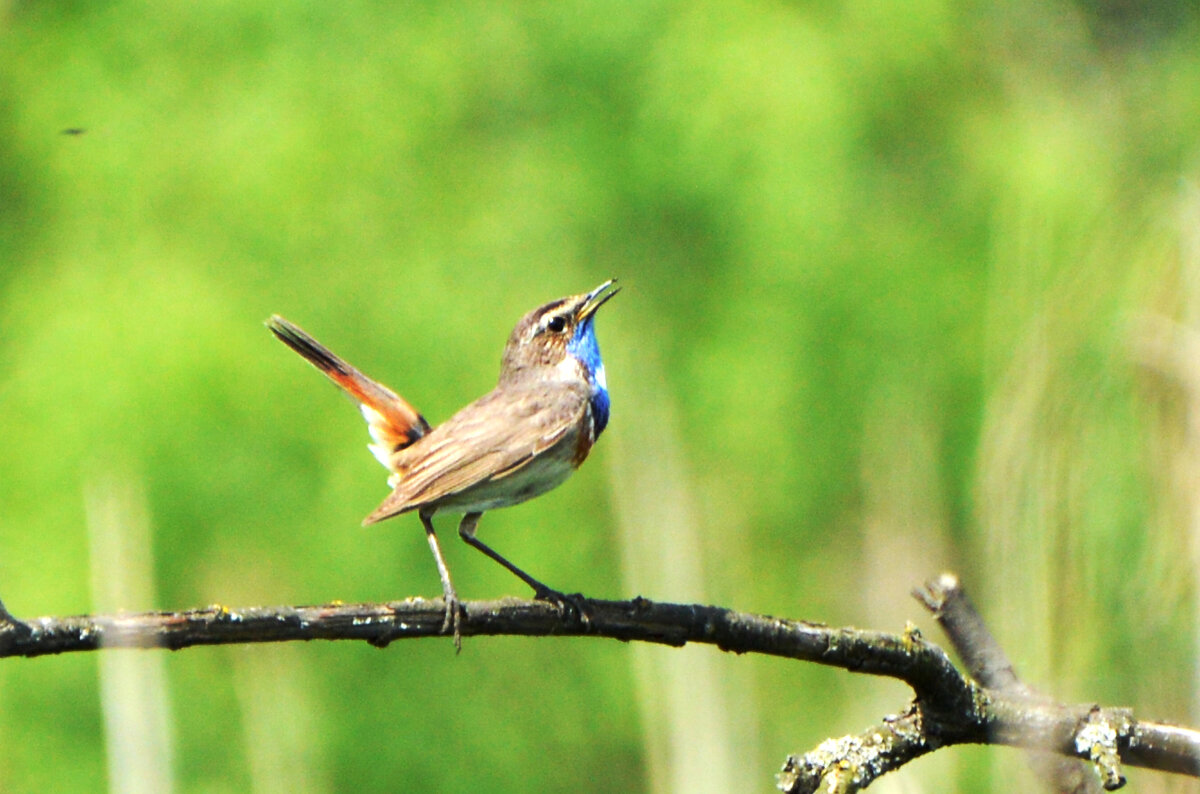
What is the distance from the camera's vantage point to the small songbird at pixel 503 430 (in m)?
4.75

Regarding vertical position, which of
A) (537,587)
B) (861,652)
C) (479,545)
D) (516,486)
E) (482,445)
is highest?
(482,445)

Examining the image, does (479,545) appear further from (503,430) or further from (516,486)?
(503,430)

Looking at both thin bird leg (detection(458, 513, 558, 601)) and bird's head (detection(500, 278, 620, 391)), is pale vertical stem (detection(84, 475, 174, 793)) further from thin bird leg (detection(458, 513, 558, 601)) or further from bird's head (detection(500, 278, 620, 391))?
bird's head (detection(500, 278, 620, 391))

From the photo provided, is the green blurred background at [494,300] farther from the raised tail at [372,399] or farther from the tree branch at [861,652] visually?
the tree branch at [861,652]

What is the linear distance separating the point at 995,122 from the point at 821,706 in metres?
4.76

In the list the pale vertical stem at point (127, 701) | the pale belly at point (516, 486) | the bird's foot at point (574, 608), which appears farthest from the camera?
the pale vertical stem at point (127, 701)

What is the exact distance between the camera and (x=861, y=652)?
308 centimetres

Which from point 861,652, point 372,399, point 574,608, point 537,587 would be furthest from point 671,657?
point 861,652

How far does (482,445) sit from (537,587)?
0.57 meters

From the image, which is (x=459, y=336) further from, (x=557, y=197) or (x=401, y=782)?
(x=401, y=782)

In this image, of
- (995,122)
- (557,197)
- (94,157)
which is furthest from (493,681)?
(995,122)

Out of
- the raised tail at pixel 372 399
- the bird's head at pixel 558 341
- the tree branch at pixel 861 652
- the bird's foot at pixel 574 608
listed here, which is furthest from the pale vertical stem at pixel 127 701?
the tree branch at pixel 861 652

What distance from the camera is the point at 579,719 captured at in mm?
9719

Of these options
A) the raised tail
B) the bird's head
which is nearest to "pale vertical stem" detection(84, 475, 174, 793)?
the raised tail
